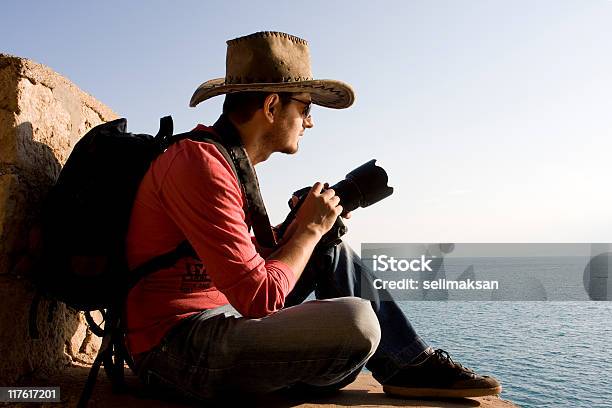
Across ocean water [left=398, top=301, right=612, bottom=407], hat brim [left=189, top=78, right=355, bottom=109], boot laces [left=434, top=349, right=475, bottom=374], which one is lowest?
ocean water [left=398, top=301, right=612, bottom=407]

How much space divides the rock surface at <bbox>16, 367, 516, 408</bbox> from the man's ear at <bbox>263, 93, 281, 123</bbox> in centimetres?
113

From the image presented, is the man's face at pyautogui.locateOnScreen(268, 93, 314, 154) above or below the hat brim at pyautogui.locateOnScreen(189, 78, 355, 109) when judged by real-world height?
below

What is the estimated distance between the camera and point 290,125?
2469mm

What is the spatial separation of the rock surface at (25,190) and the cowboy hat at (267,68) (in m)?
0.74

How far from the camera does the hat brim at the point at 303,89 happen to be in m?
2.43

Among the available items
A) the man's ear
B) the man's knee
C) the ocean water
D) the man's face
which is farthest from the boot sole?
the ocean water

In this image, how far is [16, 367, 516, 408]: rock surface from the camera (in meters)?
2.37

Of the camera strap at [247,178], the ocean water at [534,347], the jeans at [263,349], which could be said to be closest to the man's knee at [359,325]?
the jeans at [263,349]

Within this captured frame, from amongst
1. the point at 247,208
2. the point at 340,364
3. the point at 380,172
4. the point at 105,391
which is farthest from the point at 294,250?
the point at 105,391

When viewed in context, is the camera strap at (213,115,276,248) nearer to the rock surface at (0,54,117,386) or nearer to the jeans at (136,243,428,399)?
the jeans at (136,243,428,399)

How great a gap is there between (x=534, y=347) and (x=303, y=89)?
197ft

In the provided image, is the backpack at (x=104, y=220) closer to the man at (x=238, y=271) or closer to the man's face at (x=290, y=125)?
the man at (x=238, y=271)

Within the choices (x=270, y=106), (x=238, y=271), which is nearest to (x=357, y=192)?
(x=270, y=106)

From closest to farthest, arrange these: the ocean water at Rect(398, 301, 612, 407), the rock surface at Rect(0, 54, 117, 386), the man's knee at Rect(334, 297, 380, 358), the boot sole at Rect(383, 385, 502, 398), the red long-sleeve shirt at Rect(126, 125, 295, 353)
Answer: the red long-sleeve shirt at Rect(126, 125, 295, 353)
the man's knee at Rect(334, 297, 380, 358)
the rock surface at Rect(0, 54, 117, 386)
the boot sole at Rect(383, 385, 502, 398)
the ocean water at Rect(398, 301, 612, 407)
